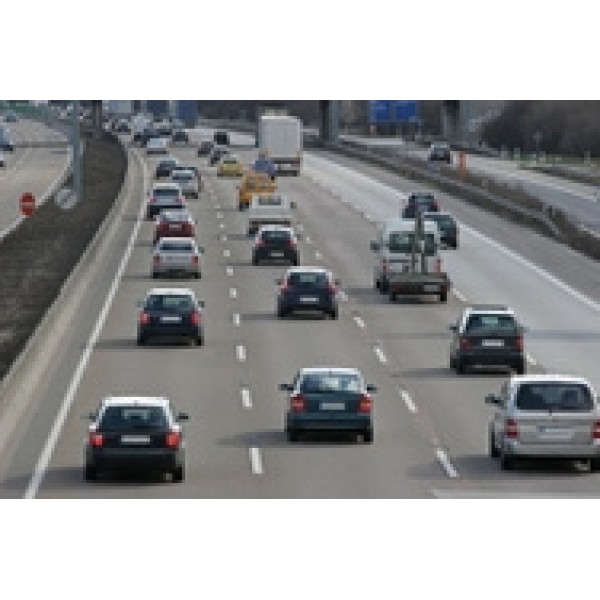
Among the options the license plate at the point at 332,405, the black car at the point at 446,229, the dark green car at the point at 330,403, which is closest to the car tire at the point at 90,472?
the dark green car at the point at 330,403

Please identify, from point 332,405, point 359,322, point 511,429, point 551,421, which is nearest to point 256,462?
point 332,405

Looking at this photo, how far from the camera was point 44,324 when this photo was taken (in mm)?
54375

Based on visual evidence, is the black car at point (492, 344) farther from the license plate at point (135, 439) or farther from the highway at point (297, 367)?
the license plate at point (135, 439)

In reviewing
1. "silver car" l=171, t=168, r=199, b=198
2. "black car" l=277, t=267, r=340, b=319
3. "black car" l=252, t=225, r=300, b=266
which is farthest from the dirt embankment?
"black car" l=277, t=267, r=340, b=319

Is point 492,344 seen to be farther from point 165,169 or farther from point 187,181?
point 165,169

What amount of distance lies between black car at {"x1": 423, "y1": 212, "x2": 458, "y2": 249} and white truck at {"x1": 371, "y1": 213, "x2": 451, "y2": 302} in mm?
15781

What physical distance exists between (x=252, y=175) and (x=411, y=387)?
63.0m

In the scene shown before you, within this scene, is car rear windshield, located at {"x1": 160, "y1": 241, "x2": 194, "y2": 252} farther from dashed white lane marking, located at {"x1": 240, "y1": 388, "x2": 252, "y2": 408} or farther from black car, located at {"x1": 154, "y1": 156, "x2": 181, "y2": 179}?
black car, located at {"x1": 154, "y1": 156, "x2": 181, "y2": 179}

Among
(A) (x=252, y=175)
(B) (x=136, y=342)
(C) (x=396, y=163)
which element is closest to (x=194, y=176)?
(A) (x=252, y=175)

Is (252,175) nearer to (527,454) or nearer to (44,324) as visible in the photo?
(44,324)

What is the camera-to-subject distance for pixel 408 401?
46.8m

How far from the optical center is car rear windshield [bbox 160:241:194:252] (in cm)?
7488

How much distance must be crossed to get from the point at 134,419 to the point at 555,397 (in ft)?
20.4

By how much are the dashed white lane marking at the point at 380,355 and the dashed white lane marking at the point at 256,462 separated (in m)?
14.0
